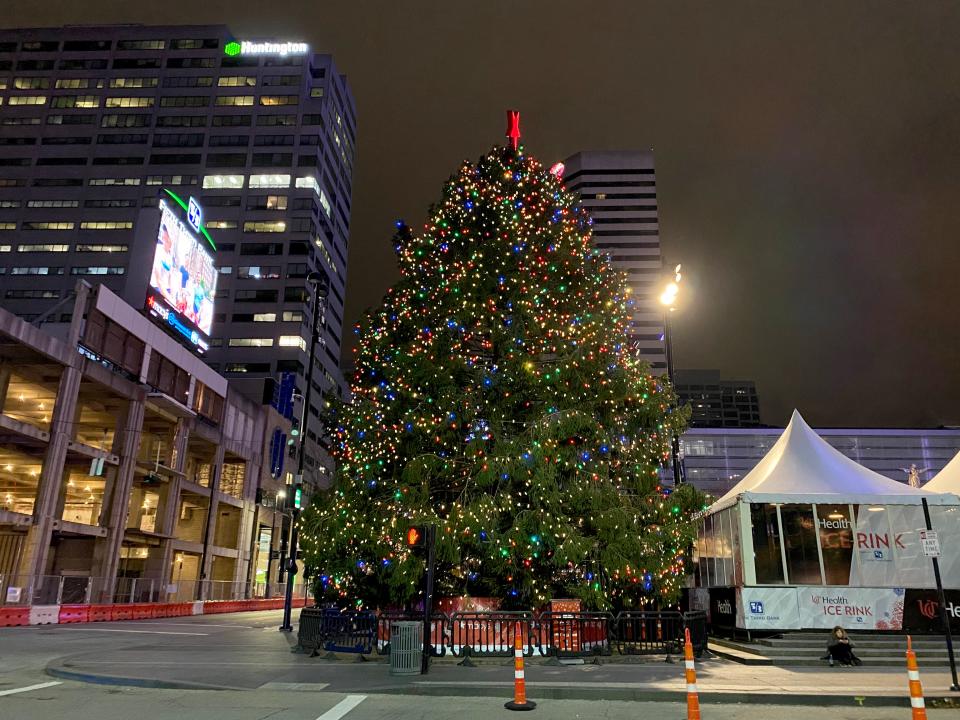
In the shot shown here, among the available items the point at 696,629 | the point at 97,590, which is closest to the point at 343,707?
the point at 696,629

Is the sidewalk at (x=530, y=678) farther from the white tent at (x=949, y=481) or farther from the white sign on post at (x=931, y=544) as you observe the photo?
the white tent at (x=949, y=481)

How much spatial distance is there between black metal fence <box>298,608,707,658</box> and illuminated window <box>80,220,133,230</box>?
9993 centimetres

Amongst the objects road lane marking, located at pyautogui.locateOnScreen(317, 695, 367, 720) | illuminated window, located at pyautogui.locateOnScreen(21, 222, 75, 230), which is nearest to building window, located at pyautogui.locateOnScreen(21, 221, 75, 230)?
illuminated window, located at pyautogui.locateOnScreen(21, 222, 75, 230)

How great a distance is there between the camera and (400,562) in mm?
15703

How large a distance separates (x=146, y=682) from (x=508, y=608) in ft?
26.4

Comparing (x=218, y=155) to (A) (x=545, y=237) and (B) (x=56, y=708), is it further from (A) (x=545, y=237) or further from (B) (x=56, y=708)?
(B) (x=56, y=708)

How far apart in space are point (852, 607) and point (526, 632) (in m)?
8.70

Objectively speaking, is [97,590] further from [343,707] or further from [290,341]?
[290,341]

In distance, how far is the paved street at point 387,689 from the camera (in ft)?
31.7

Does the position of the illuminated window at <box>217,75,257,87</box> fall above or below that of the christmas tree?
above

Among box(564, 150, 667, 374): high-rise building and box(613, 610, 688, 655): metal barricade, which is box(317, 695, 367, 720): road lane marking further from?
box(564, 150, 667, 374): high-rise building

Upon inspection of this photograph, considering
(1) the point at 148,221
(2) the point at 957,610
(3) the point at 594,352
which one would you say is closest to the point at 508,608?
(3) the point at 594,352

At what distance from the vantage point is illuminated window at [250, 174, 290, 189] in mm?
106062

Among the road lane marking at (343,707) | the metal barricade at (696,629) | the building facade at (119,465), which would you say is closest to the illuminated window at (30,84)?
the building facade at (119,465)
